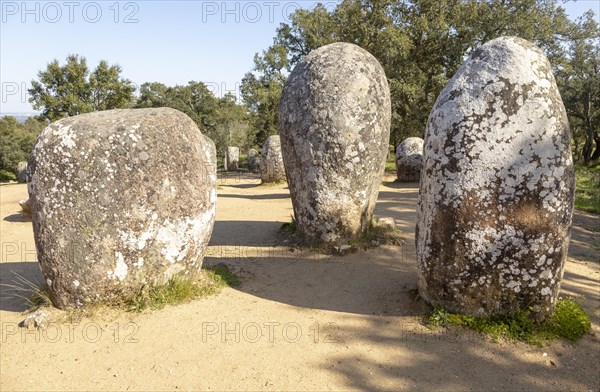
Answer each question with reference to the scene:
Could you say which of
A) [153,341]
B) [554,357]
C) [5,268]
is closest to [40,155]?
[153,341]

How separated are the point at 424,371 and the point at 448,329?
0.78 metres

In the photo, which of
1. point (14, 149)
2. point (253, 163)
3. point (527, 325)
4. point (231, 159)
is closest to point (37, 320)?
point (527, 325)

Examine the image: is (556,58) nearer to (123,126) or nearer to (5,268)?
(123,126)

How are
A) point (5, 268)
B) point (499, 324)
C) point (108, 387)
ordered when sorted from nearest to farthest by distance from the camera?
1. point (108, 387)
2. point (499, 324)
3. point (5, 268)

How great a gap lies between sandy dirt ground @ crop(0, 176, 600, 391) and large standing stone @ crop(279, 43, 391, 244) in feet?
4.07

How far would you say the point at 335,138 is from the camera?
6.99 metres

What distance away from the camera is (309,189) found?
7301mm

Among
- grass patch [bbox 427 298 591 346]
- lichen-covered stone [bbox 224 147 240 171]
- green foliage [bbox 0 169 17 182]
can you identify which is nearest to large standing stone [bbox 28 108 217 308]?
grass patch [bbox 427 298 591 346]

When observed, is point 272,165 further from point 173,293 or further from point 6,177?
point 6,177

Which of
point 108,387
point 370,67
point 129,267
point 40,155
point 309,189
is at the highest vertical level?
point 370,67

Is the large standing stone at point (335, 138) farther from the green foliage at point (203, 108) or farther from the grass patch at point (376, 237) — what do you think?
the green foliage at point (203, 108)

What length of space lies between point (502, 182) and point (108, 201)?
4.30 meters

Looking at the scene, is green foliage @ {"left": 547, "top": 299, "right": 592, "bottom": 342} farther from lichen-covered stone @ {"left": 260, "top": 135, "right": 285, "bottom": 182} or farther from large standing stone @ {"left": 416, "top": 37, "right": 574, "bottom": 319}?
lichen-covered stone @ {"left": 260, "top": 135, "right": 285, "bottom": 182}

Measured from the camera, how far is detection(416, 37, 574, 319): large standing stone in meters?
4.14
